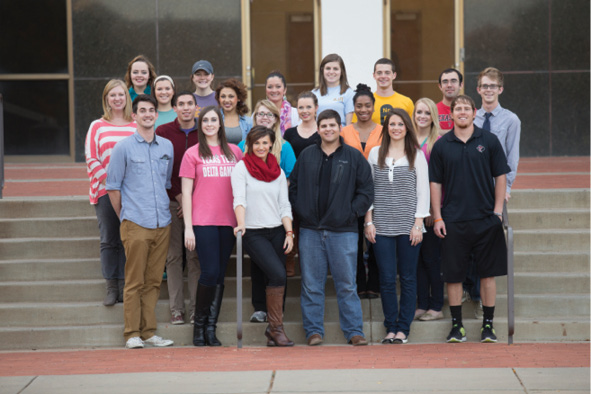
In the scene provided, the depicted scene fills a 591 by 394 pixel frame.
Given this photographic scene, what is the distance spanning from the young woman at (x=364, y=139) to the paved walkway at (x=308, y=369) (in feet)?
2.47

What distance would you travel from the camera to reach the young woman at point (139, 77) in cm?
885

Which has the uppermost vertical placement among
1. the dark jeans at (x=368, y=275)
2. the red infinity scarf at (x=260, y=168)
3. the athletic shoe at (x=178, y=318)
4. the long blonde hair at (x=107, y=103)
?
the long blonde hair at (x=107, y=103)

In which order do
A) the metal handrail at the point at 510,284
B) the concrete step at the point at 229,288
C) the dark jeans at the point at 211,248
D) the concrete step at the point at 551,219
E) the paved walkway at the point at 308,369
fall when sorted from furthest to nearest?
the concrete step at the point at 551,219
the concrete step at the point at 229,288
the dark jeans at the point at 211,248
the metal handrail at the point at 510,284
the paved walkway at the point at 308,369

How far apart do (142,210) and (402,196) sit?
238cm

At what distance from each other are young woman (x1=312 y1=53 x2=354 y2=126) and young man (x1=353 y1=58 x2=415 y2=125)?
179 millimetres

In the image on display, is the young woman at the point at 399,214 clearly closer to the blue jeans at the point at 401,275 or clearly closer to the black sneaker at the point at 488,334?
the blue jeans at the point at 401,275

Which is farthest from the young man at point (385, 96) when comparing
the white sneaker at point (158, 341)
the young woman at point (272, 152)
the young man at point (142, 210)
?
the white sneaker at point (158, 341)

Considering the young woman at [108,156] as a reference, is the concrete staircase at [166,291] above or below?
below

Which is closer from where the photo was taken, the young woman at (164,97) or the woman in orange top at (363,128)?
the woman in orange top at (363,128)

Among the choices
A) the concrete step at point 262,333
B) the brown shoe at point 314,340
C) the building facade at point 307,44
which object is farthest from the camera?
the building facade at point 307,44

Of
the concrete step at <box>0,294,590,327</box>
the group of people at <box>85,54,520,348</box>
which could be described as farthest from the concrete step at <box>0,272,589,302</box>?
the group of people at <box>85,54,520,348</box>

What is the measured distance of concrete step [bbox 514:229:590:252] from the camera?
8.98m

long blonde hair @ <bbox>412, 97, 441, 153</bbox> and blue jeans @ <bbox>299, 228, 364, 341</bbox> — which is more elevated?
long blonde hair @ <bbox>412, 97, 441, 153</bbox>

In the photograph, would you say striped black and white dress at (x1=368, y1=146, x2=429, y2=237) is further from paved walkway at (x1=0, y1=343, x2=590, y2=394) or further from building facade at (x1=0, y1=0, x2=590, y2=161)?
building facade at (x1=0, y1=0, x2=590, y2=161)
